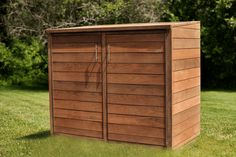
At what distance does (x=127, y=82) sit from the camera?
6516 millimetres

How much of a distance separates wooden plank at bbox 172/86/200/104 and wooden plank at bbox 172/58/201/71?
0.34m

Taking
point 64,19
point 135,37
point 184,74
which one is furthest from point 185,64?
point 64,19

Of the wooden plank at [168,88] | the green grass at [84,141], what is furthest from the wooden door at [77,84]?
the wooden plank at [168,88]

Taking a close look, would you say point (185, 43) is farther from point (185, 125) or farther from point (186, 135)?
point (186, 135)

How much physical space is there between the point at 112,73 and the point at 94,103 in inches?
21.6

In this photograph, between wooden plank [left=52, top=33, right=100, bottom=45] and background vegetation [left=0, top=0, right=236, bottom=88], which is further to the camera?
background vegetation [left=0, top=0, right=236, bottom=88]

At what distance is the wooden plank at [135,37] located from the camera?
621 cm

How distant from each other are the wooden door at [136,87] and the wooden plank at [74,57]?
299 mm

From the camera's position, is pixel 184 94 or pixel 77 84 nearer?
pixel 184 94

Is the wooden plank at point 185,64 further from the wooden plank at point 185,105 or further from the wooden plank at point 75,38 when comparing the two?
the wooden plank at point 75,38

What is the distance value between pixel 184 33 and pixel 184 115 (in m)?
1.15

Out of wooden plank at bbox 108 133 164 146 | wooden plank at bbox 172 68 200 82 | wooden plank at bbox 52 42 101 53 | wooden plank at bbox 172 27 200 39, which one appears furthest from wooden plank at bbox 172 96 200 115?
wooden plank at bbox 52 42 101 53

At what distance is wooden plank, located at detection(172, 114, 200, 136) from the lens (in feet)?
20.9

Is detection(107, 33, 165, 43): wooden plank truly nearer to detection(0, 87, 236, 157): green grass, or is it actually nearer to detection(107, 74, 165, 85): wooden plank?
detection(107, 74, 165, 85): wooden plank
